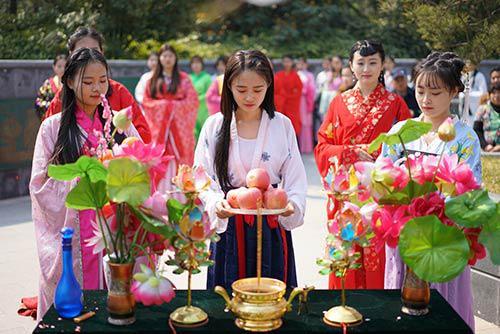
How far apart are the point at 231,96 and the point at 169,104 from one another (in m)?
4.91

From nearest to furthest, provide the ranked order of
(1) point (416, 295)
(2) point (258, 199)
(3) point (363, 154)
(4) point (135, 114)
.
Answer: (1) point (416, 295), (2) point (258, 199), (3) point (363, 154), (4) point (135, 114)

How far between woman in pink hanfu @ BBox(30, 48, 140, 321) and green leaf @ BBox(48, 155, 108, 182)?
112 cm

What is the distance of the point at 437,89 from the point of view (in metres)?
3.58

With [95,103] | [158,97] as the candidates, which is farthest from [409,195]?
[158,97]

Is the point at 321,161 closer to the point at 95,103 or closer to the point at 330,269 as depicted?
the point at 95,103

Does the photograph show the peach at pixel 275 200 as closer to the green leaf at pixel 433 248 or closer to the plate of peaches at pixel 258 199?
the plate of peaches at pixel 258 199

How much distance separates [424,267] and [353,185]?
1.20ft

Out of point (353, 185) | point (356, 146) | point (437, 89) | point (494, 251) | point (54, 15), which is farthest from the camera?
point (54, 15)

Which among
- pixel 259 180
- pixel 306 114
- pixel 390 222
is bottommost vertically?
pixel 306 114

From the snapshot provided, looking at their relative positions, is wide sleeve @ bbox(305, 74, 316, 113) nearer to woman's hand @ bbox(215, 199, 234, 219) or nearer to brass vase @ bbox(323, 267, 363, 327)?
woman's hand @ bbox(215, 199, 234, 219)

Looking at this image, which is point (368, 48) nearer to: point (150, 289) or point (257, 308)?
point (257, 308)

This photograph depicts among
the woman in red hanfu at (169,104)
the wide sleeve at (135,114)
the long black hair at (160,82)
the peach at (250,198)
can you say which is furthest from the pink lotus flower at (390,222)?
the long black hair at (160,82)

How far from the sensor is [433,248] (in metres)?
2.57

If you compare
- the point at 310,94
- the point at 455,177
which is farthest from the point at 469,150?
the point at 310,94
